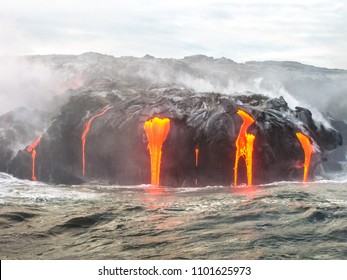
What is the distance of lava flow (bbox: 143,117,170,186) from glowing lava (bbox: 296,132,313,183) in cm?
908

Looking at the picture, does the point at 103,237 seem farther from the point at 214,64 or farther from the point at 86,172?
the point at 214,64

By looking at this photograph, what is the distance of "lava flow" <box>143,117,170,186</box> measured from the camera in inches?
1251

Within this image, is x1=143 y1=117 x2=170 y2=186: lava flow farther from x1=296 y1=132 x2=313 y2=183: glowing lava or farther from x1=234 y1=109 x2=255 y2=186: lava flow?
x1=296 y1=132 x2=313 y2=183: glowing lava

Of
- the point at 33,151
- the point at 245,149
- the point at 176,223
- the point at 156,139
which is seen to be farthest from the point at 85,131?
the point at 176,223

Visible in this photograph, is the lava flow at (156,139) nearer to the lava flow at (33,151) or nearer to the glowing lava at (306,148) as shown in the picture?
the glowing lava at (306,148)

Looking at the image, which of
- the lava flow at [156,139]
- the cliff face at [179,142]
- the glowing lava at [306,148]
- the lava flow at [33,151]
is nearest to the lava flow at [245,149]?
the cliff face at [179,142]

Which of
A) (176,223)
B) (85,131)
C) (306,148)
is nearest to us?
(176,223)

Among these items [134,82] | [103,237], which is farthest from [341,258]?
[134,82]

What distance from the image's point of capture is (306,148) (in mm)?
32906

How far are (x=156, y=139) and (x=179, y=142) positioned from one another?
152 cm

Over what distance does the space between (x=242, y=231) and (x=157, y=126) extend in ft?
50.4

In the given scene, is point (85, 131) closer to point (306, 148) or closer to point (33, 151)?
point (33, 151)

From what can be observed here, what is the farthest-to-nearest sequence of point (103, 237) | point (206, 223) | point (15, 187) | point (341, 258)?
point (15, 187)
point (206, 223)
point (103, 237)
point (341, 258)

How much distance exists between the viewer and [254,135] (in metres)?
31.5
